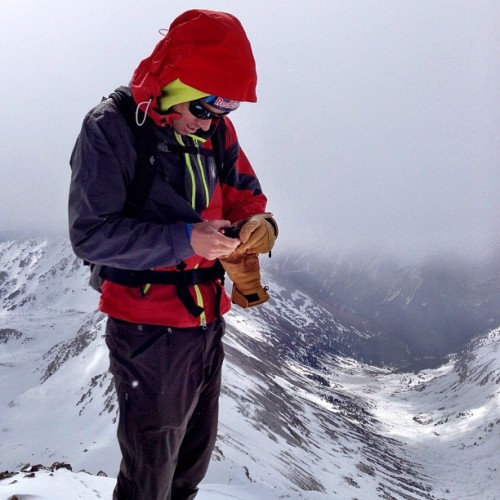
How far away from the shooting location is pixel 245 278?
169 inches

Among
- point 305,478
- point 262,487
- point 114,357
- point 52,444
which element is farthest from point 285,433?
point 114,357

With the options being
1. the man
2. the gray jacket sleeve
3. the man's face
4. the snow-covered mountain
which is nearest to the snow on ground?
the snow-covered mountain

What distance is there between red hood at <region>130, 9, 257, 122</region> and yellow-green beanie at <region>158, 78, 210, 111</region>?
0.05 m

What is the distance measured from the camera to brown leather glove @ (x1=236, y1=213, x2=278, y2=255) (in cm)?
384

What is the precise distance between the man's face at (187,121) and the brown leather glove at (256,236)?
0.87 meters

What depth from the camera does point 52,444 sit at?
42031mm

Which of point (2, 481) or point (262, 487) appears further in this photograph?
point (262, 487)

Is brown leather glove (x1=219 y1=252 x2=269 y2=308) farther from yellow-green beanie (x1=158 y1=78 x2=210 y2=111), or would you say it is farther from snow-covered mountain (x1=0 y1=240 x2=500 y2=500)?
snow-covered mountain (x1=0 y1=240 x2=500 y2=500)

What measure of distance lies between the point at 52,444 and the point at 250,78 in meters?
46.3

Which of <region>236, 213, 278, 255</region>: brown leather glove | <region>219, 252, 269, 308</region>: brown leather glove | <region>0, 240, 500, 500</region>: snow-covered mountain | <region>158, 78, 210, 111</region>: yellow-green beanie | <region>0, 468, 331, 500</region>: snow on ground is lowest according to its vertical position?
<region>0, 240, 500, 500</region>: snow-covered mountain

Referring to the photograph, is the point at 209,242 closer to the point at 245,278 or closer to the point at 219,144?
the point at 245,278

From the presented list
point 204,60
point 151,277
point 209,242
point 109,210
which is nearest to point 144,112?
point 204,60

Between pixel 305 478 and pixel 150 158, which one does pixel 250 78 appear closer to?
pixel 150 158

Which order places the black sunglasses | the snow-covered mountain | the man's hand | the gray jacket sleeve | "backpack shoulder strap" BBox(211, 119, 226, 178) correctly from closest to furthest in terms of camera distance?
the gray jacket sleeve
the man's hand
the black sunglasses
"backpack shoulder strap" BBox(211, 119, 226, 178)
the snow-covered mountain
